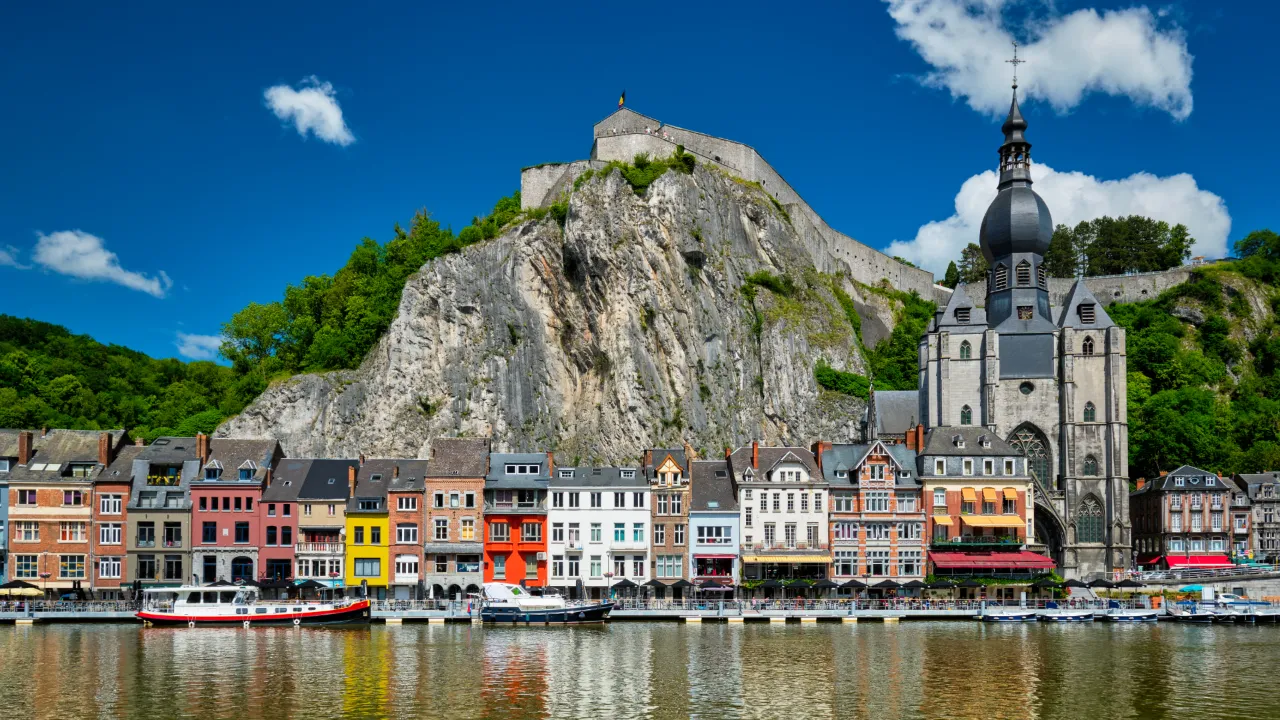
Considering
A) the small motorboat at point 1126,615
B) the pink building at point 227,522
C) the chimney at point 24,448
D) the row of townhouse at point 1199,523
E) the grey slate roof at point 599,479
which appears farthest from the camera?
the row of townhouse at point 1199,523

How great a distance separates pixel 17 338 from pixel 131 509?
56268 millimetres

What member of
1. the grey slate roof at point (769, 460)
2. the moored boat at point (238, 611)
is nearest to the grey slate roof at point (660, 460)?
the grey slate roof at point (769, 460)

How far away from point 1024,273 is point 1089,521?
714 inches

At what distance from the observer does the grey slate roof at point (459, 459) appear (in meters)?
62.7

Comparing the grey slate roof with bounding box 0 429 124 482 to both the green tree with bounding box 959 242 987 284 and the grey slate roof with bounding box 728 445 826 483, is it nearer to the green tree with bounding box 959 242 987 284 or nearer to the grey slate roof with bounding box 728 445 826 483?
the grey slate roof with bounding box 728 445 826 483

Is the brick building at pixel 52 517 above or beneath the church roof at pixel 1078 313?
beneath

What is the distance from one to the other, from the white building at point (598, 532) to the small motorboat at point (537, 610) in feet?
23.8

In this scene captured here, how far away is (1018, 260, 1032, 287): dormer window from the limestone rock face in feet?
43.6

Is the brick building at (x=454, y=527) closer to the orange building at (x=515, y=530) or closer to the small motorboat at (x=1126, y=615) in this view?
the orange building at (x=515, y=530)

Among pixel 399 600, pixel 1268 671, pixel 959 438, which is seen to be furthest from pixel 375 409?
pixel 1268 671

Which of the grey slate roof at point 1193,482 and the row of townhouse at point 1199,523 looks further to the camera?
the grey slate roof at point 1193,482

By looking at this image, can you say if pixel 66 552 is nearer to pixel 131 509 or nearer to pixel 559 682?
pixel 131 509

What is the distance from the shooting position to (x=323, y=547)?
6250 cm

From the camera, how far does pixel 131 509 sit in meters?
62.7
